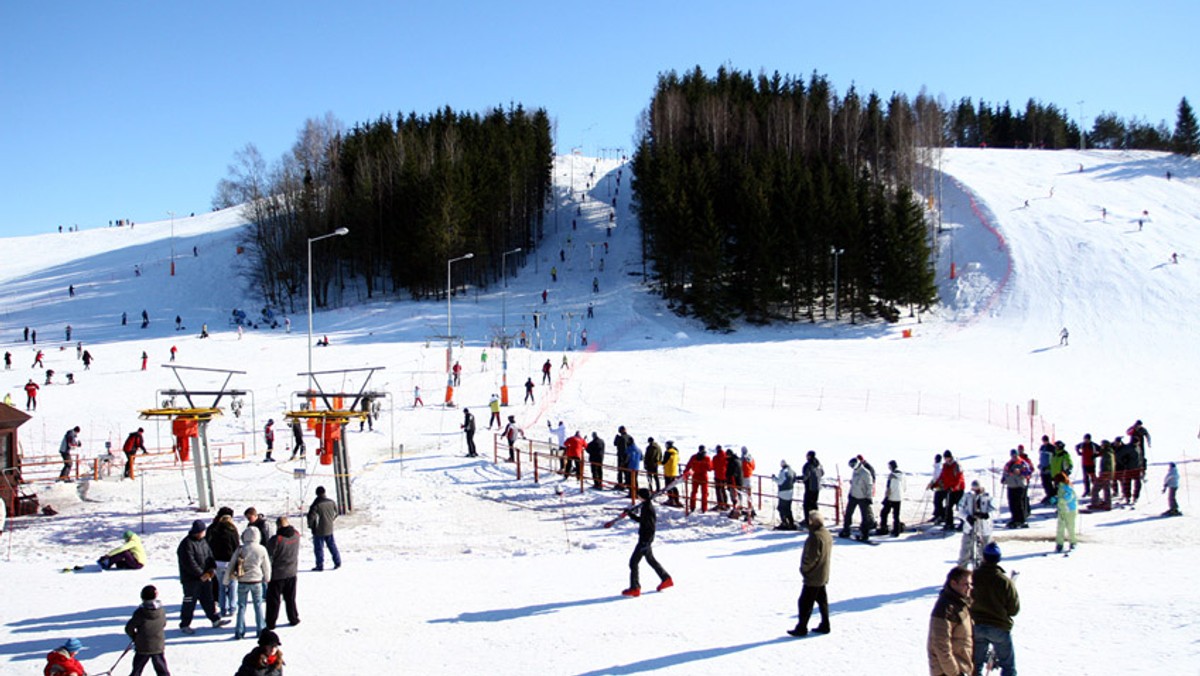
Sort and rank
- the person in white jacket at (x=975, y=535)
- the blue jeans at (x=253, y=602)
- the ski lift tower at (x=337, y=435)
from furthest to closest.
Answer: the ski lift tower at (x=337, y=435), the person in white jacket at (x=975, y=535), the blue jeans at (x=253, y=602)

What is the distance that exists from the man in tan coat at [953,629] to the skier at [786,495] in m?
8.41

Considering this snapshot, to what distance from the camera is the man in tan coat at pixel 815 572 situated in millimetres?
9422

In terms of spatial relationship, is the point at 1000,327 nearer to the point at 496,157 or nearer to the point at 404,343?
the point at 404,343

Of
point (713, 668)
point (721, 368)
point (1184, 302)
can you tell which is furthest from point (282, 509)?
point (1184, 302)

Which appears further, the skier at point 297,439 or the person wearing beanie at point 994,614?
the skier at point 297,439

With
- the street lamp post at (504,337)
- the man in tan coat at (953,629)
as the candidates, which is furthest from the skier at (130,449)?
the man in tan coat at (953,629)

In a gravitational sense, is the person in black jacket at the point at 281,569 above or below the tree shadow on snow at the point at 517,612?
above

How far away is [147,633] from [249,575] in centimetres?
160

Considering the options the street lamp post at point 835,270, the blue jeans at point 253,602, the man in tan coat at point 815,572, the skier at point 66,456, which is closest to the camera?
the man in tan coat at point 815,572

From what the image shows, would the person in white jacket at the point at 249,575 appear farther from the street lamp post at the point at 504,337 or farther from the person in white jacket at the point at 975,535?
the street lamp post at the point at 504,337

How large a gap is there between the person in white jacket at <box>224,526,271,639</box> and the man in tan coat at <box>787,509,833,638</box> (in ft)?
20.3

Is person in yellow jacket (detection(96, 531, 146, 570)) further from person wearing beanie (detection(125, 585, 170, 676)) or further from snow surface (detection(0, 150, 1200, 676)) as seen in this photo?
person wearing beanie (detection(125, 585, 170, 676))

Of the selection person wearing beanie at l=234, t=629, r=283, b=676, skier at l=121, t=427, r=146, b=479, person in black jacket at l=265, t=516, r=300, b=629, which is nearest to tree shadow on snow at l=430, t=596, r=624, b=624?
person in black jacket at l=265, t=516, r=300, b=629

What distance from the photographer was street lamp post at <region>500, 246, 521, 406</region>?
33.5 m
